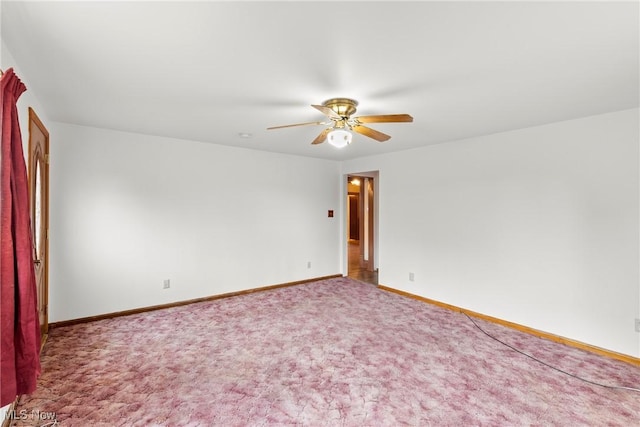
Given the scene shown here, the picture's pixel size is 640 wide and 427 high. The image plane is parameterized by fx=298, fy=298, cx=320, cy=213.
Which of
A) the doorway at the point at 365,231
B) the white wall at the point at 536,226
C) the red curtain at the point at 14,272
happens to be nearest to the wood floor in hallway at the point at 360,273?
the doorway at the point at 365,231

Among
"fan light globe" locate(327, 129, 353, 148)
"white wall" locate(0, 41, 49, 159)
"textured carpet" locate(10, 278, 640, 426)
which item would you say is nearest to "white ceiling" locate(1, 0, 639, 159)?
"white wall" locate(0, 41, 49, 159)

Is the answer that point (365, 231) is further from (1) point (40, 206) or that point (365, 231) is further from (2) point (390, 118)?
(1) point (40, 206)

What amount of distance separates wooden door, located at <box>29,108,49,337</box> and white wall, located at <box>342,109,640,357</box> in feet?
14.5

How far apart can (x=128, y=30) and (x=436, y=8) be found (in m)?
1.55

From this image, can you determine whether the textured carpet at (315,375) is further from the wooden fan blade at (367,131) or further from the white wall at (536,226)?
the wooden fan blade at (367,131)

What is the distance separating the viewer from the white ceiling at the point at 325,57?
1425mm

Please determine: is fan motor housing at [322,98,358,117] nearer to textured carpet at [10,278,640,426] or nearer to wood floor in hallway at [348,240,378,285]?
textured carpet at [10,278,640,426]

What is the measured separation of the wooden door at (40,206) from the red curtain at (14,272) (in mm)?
1172

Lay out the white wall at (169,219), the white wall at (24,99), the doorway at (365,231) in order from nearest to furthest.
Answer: the white wall at (24,99) < the white wall at (169,219) < the doorway at (365,231)

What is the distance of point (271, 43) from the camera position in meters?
1.68

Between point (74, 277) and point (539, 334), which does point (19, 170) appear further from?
point (539, 334)

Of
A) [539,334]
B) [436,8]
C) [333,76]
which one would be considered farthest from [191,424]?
[539,334]

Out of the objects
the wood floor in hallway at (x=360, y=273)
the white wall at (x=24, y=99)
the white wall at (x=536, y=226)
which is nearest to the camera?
the white wall at (x=24, y=99)

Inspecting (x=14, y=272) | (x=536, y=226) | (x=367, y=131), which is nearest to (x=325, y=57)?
(x=367, y=131)
